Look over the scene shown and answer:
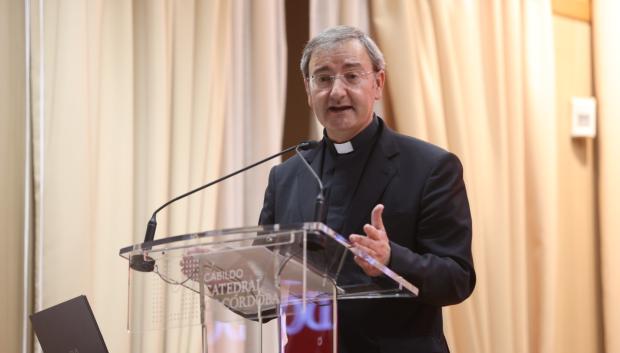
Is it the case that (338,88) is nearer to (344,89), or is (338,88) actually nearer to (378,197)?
(344,89)

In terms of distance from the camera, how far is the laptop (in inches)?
94.7

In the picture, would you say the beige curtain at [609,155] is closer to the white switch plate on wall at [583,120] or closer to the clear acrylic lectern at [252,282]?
the white switch plate on wall at [583,120]

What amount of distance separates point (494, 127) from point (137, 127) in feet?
6.08

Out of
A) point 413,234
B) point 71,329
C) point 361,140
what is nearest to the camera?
point 71,329

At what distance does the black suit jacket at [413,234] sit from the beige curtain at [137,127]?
97 cm

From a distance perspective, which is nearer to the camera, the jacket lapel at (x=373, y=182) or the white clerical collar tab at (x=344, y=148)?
the jacket lapel at (x=373, y=182)

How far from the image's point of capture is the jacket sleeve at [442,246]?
2346 mm

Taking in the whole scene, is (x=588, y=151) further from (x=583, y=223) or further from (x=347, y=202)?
(x=347, y=202)

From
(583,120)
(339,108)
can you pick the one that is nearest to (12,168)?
(339,108)

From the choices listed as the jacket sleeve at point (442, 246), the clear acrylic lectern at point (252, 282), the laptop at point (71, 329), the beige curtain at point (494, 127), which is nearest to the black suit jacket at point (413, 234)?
the jacket sleeve at point (442, 246)

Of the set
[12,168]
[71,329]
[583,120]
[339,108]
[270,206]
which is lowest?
[71,329]

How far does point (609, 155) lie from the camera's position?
4.79 metres

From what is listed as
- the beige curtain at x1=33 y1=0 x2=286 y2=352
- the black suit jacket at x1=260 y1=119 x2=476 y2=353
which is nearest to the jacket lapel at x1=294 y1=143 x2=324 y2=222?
the black suit jacket at x1=260 y1=119 x2=476 y2=353

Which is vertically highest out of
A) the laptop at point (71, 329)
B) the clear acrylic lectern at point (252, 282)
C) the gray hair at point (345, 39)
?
the gray hair at point (345, 39)
